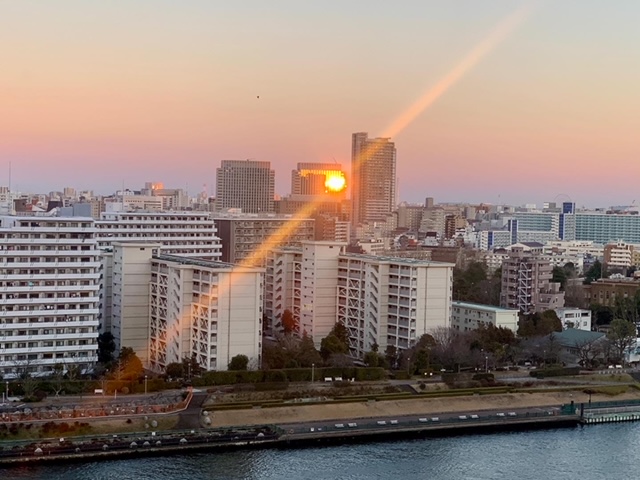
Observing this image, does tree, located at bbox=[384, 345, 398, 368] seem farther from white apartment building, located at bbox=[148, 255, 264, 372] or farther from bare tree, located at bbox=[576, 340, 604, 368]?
bare tree, located at bbox=[576, 340, 604, 368]

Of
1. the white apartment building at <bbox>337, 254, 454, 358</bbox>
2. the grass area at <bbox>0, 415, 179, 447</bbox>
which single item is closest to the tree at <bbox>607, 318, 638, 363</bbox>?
the white apartment building at <bbox>337, 254, 454, 358</bbox>

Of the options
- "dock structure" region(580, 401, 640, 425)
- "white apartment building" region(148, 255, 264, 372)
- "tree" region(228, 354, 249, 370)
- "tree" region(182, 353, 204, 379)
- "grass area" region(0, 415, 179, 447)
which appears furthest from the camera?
"dock structure" region(580, 401, 640, 425)

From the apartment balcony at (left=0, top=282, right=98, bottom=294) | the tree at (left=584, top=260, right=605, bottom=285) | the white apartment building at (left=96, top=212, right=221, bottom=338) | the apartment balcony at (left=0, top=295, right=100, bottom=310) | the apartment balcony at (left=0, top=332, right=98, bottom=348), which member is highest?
the white apartment building at (left=96, top=212, right=221, bottom=338)

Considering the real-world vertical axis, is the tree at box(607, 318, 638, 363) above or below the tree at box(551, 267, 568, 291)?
below

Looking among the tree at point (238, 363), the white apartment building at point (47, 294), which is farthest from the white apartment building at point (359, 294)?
the white apartment building at point (47, 294)

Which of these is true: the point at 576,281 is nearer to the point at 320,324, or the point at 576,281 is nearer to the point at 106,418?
the point at 320,324

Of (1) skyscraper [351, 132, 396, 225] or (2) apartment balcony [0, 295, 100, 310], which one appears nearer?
(2) apartment balcony [0, 295, 100, 310]

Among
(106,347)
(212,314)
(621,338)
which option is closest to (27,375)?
(106,347)
